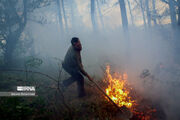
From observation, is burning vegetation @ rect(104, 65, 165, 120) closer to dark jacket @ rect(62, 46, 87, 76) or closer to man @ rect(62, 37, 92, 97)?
man @ rect(62, 37, 92, 97)

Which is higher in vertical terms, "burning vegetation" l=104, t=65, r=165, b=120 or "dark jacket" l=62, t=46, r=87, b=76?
"dark jacket" l=62, t=46, r=87, b=76

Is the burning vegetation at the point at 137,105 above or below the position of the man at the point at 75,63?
below

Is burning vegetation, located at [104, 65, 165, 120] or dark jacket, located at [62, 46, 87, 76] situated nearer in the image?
burning vegetation, located at [104, 65, 165, 120]

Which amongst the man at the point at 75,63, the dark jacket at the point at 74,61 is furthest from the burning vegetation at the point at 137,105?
the dark jacket at the point at 74,61

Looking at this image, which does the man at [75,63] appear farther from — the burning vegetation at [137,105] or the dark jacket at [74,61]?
the burning vegetation at [137,105]

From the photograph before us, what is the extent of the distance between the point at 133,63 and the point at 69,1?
3004 centimetres

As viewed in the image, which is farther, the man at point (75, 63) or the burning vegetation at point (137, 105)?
the man at point (75, 63)

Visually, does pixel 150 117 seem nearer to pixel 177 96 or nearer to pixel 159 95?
pixel 159 95

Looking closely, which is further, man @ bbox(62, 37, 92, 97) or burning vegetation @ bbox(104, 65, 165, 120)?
man @ bbox(62, 37, 92, 97)

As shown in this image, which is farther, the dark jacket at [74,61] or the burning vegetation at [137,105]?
the dark jacket at [74,61]

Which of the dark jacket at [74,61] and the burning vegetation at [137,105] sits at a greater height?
the dark jacket at [74,61]

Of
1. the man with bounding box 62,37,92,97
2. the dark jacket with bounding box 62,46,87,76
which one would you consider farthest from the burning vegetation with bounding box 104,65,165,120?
the dark jacket with bounding box 62,46,87,76

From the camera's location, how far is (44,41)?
76.2ft

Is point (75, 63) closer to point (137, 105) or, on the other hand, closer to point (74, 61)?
point (74, 61)
